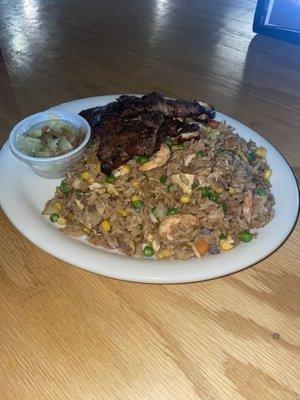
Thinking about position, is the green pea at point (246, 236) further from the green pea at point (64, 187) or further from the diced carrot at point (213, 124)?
the green pea at point (64, 187)

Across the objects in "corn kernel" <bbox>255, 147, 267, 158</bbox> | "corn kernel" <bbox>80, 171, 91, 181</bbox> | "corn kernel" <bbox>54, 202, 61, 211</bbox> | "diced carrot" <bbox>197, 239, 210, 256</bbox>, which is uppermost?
"corn kernel" <bbox>255, 147, 267, 158</bbox>

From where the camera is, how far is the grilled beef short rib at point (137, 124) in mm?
2111

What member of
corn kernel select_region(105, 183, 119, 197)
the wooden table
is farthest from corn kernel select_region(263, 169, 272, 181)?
corn kernel select_region(105, 183, 119, 197)

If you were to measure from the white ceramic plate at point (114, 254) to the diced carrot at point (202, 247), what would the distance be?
0.05 metres

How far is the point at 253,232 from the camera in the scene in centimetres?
197

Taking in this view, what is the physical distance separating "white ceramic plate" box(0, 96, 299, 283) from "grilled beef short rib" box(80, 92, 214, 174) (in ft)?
1.52

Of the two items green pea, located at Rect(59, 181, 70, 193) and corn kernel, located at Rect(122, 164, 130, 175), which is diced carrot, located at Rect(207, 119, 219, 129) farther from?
green pea, located at Rect(59, 181, 70, 193)

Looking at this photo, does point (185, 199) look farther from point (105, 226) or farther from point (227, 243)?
point (105, 226)

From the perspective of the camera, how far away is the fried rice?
1.92m

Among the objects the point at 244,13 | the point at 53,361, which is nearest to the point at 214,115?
the point at 53,361

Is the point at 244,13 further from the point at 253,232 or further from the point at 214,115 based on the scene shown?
the point at 253,232

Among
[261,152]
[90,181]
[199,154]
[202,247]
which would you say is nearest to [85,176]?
[90,181]

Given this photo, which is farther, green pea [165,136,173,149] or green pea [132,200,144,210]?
green pea [165,136,173,149]

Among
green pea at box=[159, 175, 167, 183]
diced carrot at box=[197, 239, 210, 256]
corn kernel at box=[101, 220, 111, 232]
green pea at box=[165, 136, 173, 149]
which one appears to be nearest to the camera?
diced carrot at box=[197, 239, 210, 256]
